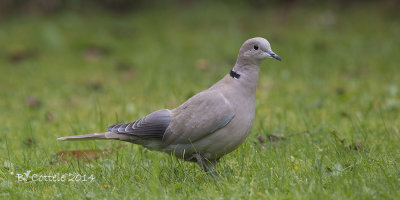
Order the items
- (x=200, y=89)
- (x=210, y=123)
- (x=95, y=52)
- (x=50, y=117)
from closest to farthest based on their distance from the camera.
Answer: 1. (x=210, y=123)
2. (x=50, y=117)
3. (x=200, y=89)
4. (x=95, y=52)

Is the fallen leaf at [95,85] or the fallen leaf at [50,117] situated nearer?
the fallen leaf at [50,117]

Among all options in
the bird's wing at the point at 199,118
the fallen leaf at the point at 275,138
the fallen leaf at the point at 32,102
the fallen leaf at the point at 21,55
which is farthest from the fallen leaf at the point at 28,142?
the fallen leaf at the point at 21,55

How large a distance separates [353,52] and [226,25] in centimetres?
275

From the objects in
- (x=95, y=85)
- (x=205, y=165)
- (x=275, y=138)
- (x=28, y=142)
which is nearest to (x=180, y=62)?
(x=95, y=85)

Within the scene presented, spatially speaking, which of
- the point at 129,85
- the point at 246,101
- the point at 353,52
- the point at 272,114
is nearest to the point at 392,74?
the point at 353,52

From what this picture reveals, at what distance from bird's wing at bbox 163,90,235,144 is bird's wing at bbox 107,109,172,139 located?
0.16 ft

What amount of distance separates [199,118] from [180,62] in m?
5.16

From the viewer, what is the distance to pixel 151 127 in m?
4.02

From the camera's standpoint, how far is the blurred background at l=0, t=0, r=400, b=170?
233 inches

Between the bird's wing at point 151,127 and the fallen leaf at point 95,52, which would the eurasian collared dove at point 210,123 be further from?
Result: the fallen leaf at point 95,52

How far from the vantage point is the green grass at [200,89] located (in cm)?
361

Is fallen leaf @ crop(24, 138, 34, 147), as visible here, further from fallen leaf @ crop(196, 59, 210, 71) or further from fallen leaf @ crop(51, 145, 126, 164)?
fallen leaf @ crop(196, 59, 210, 71)

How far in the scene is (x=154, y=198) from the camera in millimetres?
3316

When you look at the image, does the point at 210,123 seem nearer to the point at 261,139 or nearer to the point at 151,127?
the point at 151,127
